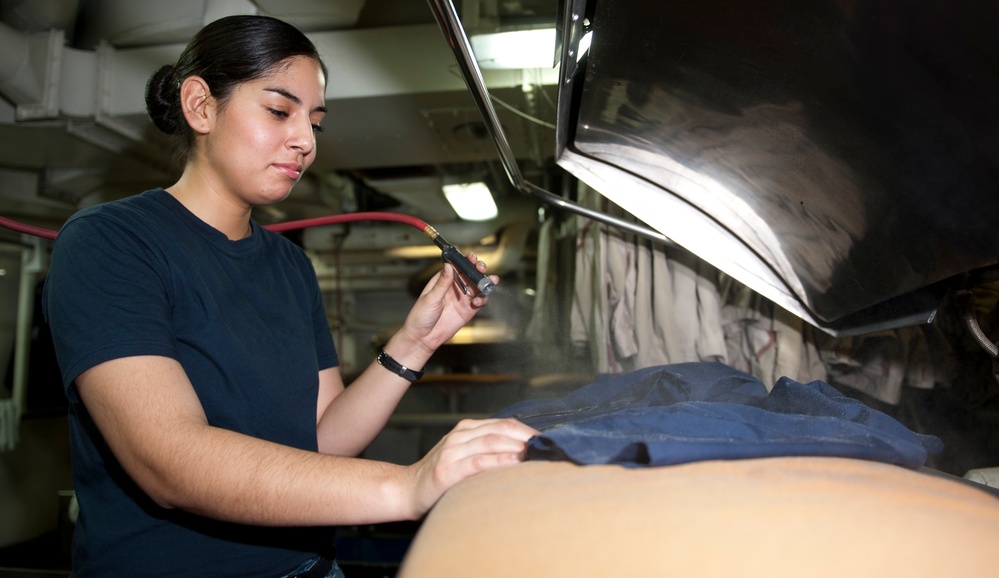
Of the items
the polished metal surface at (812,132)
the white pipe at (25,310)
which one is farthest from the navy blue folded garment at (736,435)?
the white pipe at (25,310)

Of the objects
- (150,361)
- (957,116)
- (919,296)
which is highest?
(957,116)

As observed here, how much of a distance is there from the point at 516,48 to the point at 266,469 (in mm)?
1536

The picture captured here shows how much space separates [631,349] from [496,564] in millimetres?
1293

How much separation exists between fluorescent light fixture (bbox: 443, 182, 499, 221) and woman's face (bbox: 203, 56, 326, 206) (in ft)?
7.57

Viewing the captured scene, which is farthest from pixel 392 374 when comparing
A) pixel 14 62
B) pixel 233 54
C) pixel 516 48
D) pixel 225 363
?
pixel 14 62

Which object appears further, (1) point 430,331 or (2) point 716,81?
(1) point 430,331

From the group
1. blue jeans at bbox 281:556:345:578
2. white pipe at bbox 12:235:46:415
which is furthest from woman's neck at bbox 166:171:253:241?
white pipe at bbox 12:235:46:415

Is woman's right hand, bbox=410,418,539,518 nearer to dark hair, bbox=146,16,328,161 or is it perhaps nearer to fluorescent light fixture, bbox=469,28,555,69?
dark hair, bbox=146,16,328,161

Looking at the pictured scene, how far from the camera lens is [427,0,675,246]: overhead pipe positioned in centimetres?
91

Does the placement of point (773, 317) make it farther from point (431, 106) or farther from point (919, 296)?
point (431, 106)

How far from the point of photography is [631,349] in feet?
5.61

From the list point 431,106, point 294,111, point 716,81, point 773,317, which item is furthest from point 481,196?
point 716,81

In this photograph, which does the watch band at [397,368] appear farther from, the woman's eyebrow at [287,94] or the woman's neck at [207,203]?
the woman's eyebrow at [287,94]

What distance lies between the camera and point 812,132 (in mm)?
764
